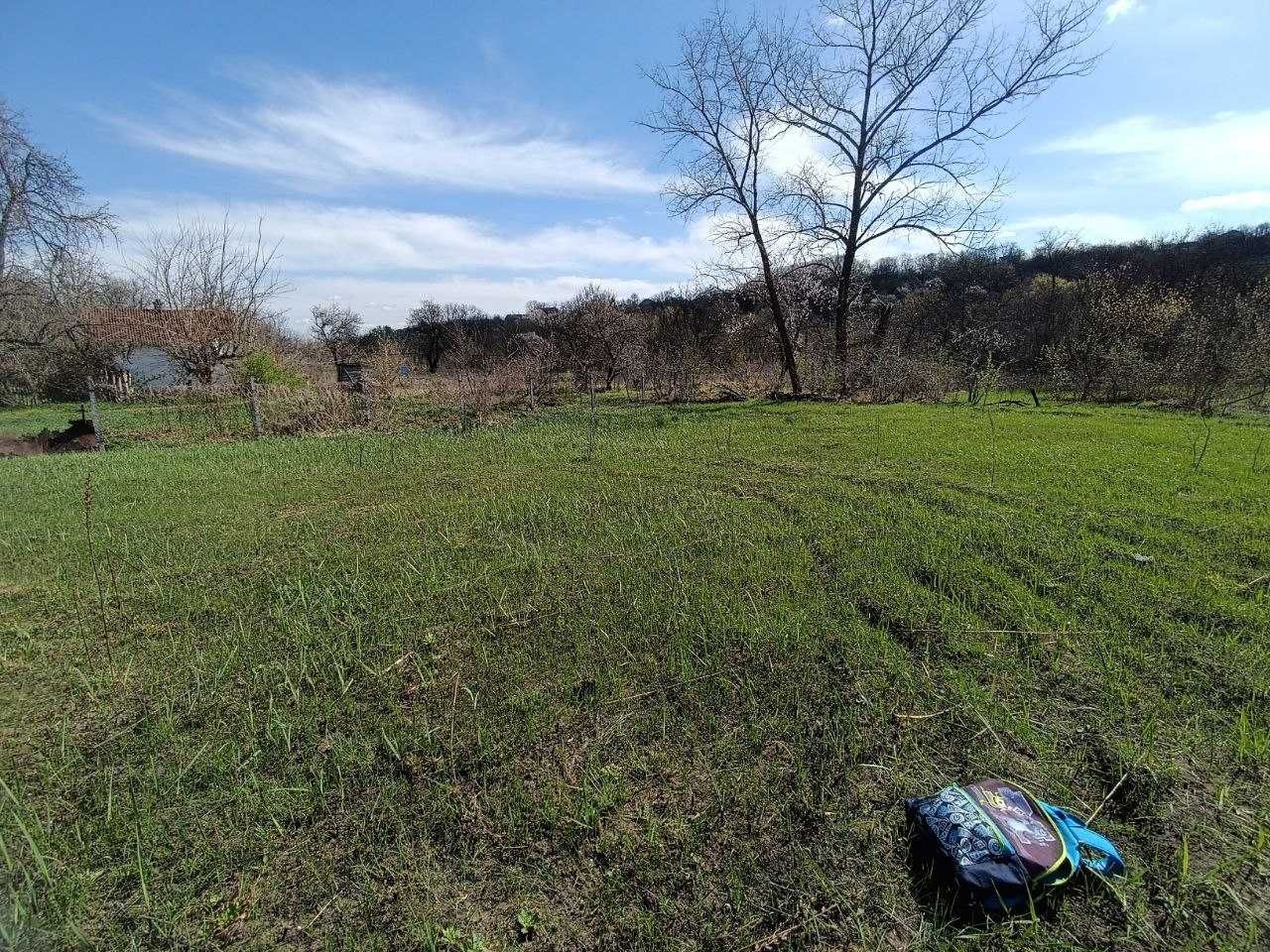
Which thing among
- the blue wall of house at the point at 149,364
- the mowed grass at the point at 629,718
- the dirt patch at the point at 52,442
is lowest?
the mowed grass at the point at 629,718

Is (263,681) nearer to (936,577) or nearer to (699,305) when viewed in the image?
(936,577)

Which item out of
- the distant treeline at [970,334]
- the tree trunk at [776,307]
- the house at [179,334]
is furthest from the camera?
the house at [179,334]

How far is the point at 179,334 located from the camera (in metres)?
16.6

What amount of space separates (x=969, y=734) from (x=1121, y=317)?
2075 centimetres

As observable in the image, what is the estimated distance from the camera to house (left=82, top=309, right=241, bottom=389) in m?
16.8

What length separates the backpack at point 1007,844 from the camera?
135 centimetres

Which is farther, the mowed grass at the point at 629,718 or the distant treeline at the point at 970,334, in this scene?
the distant treeline at the point at 970,334

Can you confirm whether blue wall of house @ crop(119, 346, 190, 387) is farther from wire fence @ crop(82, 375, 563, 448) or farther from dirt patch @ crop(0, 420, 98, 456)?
dirt patch @ crop(0, 420, 98, 456)

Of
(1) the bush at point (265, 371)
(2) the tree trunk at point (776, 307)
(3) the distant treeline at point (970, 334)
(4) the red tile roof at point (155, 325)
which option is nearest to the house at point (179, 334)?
(4) the red tile roof at point (155, 325)

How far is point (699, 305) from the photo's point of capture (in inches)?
1067

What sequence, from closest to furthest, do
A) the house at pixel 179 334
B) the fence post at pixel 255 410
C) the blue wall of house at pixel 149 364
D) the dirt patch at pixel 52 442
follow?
the dirt patch at pixel 52 442 < the fence post at pixel 255 410 < the house at pixel 179 334 < the blue wall of house at pixel 149 364

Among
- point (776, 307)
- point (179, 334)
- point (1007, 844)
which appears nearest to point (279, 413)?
point (179, 334)

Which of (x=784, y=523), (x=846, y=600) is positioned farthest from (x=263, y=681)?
(x=784, y=523)

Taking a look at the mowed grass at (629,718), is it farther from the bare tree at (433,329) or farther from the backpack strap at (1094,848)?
the bare tree at (433,329)
